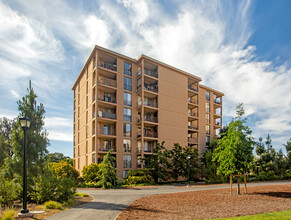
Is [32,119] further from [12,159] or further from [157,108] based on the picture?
[157,108]

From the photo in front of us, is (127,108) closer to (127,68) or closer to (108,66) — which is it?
(127,68)

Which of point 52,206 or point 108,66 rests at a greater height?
point 108,66

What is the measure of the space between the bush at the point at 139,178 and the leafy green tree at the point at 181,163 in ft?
14.8

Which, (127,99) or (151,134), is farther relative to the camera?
(151,134)

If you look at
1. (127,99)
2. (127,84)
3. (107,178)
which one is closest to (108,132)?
(127,99)

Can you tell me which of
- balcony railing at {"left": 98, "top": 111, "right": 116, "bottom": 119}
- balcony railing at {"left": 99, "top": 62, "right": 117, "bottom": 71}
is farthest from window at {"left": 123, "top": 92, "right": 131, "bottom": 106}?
balcony railing at {"left": 99, "top": 62, "right": 117, "bottom": 71}

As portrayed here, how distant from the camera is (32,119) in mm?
14281

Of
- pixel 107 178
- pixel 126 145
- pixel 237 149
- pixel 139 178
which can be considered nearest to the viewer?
pixel 237 149

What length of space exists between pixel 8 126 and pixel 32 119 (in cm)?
3037

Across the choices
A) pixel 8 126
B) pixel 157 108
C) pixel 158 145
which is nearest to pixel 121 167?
pixel 158 145

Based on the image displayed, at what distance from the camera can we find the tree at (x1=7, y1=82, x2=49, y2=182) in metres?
13.4

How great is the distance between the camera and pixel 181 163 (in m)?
31.2

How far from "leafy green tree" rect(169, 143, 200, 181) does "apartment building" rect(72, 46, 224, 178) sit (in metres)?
2.63

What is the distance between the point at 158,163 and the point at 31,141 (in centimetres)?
1949
